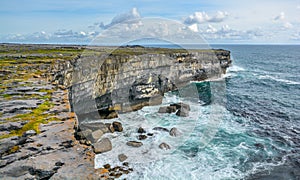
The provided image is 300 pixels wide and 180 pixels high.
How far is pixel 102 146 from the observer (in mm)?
24766

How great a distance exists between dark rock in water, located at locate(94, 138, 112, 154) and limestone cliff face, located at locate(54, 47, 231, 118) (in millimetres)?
8523

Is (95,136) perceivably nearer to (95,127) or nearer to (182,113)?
(95,127)

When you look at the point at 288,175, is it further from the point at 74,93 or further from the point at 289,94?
the point at 289,94

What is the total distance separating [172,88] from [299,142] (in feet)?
111

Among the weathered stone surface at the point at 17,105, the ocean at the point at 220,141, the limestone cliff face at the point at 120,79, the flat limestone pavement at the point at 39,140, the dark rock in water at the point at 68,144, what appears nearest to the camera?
the flat limestone pavement at the point at 39,140

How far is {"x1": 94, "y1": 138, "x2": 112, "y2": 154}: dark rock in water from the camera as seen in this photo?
2427cm

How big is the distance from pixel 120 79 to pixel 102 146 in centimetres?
1990

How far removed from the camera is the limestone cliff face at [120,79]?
3213cm

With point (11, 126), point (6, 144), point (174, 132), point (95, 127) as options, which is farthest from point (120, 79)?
point (6, 144)

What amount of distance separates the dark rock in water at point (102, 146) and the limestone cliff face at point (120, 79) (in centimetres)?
852

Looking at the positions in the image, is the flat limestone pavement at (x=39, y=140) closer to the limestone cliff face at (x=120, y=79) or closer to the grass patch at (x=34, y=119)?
the grass patch at (x=34, y=119)

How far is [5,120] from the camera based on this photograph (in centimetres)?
982

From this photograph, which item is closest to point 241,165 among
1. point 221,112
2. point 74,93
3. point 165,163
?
point 165,163

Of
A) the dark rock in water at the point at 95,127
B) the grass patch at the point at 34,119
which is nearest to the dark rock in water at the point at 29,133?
the grass patch at the point at 34,119
